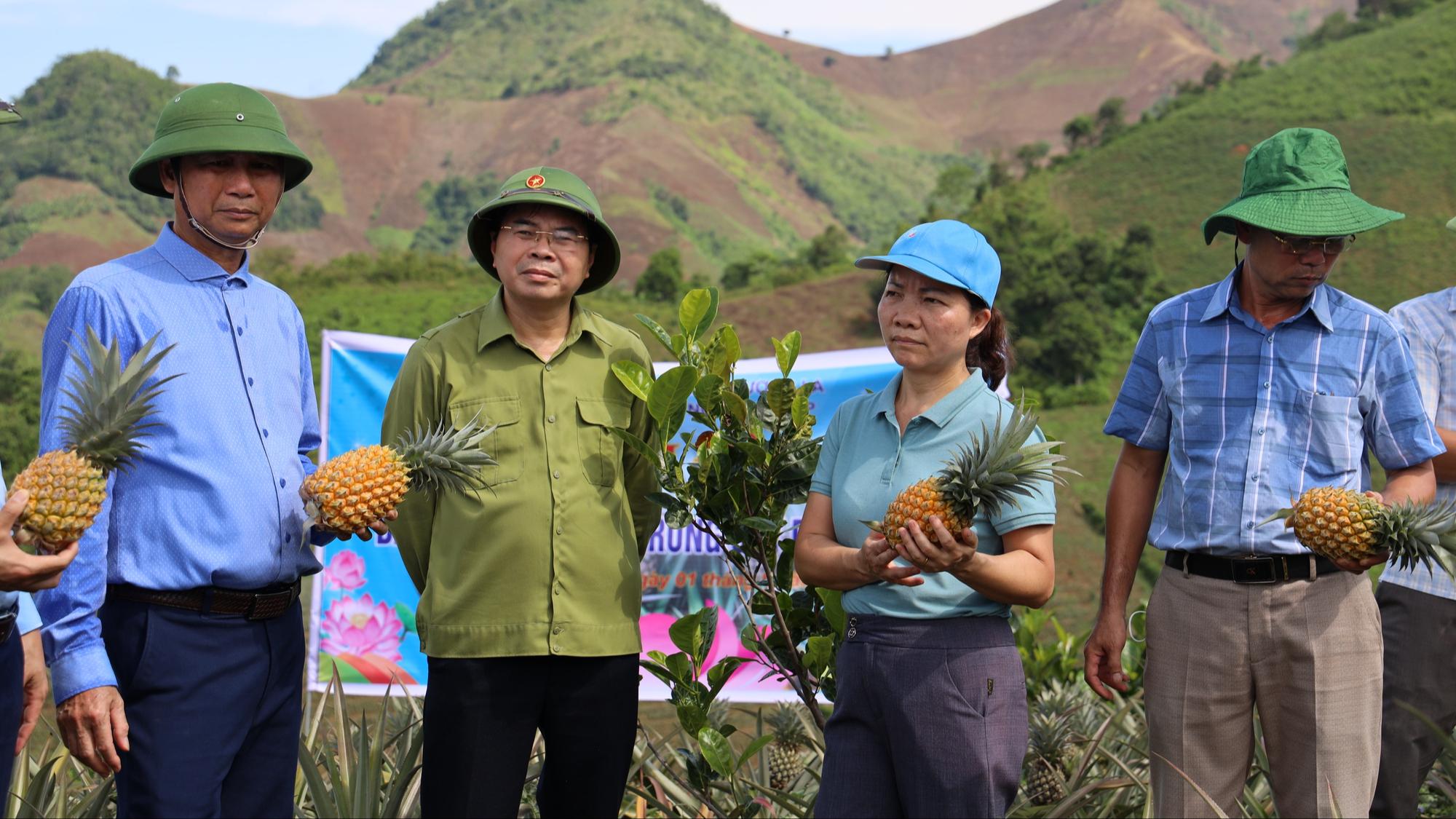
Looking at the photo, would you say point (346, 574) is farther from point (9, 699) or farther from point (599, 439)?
point (9, 699)

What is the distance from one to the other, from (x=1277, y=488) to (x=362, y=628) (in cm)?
485

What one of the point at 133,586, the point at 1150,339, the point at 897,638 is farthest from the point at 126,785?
the point at 1150,339

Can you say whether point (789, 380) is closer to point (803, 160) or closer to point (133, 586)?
point (133, 586)

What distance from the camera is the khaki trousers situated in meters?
3.20

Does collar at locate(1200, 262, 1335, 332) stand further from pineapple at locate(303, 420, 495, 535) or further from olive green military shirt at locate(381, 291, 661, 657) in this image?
pineapple at locate(303, 420, 495, 535)

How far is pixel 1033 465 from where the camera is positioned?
2.65 m

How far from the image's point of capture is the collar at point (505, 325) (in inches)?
131

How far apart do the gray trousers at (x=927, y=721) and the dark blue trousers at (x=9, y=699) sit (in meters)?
1.67

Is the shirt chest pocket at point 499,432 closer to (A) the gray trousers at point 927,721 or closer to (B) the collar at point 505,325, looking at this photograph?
(B) the collar at point 505,325

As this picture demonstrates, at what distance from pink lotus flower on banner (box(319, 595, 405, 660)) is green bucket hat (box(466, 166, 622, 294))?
11.8ft

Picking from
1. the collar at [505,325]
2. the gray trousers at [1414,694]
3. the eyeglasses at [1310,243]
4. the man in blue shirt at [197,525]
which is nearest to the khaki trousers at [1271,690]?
the gray trousers at [1414,694]

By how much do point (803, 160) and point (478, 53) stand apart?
37670mm

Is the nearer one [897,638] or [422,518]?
[897,638]

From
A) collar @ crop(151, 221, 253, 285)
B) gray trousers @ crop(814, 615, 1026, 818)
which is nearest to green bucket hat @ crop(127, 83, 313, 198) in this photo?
collar @ crop(151, 221, 253, 285)
